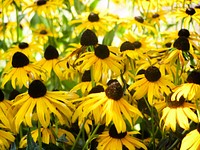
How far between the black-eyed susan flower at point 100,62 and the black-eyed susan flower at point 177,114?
164mm

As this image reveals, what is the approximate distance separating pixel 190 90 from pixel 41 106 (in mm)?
317

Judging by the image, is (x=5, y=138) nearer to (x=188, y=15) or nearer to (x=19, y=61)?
(x=19, y=61)

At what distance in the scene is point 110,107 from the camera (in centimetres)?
104

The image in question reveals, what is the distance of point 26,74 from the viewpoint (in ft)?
4.32

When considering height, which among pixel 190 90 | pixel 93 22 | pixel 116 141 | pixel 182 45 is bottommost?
pixel 116 141

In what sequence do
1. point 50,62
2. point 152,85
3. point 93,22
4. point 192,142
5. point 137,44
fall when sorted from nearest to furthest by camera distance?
point 192,142
point 152,85
point 50,62
point 137,44
point 93,22

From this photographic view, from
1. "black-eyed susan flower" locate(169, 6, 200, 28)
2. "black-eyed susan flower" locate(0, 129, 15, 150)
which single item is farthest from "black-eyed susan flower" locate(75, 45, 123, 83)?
"black-eyed susan flower" locate(169, 6, 200, 28)

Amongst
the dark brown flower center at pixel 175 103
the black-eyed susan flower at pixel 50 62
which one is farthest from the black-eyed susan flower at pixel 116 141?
the black-eyed susan flower at pixel 50 62

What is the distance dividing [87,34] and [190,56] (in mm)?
266

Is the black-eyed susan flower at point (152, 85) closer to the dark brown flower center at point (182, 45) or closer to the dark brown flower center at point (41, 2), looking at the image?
the dark brown flower center at point (182, 45)

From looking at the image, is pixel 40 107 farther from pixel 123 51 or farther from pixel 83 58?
pixel 123 51

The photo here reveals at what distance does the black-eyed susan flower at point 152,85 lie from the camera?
3.77 ft

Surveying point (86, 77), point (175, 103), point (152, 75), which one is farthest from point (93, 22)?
point (175, 103)

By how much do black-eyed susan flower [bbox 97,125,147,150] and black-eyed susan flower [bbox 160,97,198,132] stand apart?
82 mm
